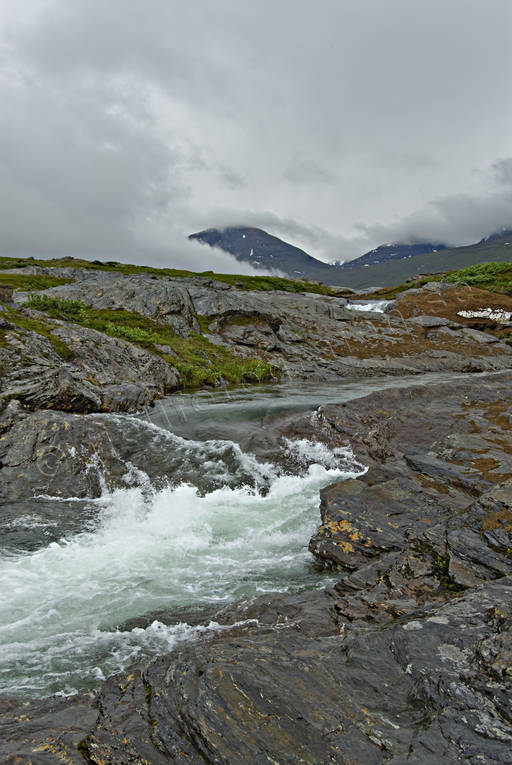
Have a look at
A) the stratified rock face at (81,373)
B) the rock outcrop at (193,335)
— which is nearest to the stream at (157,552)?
the stratified rock face at (81,373)

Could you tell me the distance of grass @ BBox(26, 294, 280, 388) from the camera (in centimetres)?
3447

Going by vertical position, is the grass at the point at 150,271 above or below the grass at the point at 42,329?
above

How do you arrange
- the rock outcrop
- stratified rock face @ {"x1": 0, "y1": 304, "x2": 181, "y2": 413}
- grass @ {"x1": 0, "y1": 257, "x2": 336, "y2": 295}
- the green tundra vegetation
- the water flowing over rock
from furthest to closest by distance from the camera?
grass @ {"x1": 0, "y1": 257, "x2": 336, "y2": 295} < the green tundra vegetation < the rock outcrop < stratified rock face @ {"x1": 0, "y1": 304, "x2": 181, "y2": 413} < the water flowing over rock

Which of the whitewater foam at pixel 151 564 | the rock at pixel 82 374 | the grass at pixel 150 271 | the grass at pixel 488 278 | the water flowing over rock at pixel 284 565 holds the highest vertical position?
the grass at pixel 150 271

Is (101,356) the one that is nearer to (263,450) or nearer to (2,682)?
(263,450)

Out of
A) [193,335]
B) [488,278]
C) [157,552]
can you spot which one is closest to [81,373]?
[157,552]

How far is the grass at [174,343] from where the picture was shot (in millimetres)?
34469

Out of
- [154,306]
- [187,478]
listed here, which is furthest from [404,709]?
[154,306]

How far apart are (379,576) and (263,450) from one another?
916 centimetres

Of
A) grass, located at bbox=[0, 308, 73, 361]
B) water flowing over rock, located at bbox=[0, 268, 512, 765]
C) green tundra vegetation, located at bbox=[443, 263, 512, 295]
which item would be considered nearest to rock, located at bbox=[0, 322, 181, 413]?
water flowing over rock, located at bbox=[0, 268, 512, 765]

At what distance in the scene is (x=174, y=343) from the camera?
3906 cm

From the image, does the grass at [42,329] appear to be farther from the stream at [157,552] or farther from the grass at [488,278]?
the grass at [488,278]

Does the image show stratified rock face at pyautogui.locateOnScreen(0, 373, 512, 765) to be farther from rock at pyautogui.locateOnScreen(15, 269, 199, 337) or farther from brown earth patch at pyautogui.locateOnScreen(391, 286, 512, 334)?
brown earth patch at pyautogui.locateOnScreen(391, 286, 512, 334)

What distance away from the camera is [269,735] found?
13.5ft
